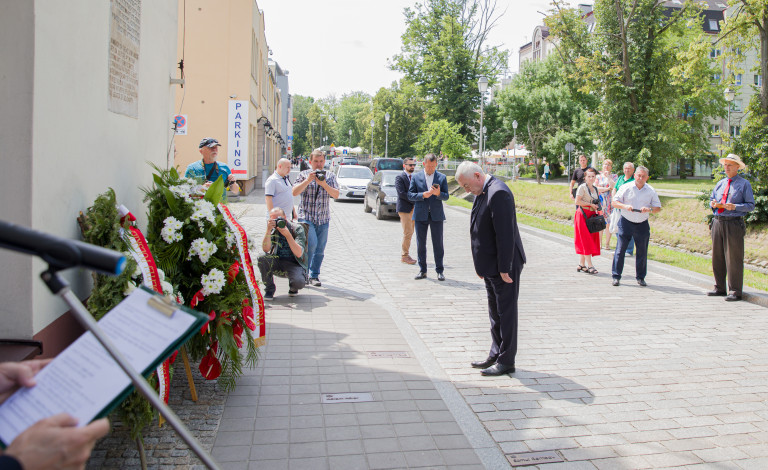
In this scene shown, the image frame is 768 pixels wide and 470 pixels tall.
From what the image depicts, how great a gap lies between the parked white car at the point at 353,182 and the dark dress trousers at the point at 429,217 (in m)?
14.9

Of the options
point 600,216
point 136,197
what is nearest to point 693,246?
point 600,216

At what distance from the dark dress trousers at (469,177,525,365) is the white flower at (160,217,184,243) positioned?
259 cm

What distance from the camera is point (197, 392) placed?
4.87 m

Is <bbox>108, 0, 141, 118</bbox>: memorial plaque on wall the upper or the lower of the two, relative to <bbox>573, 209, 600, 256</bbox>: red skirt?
upper

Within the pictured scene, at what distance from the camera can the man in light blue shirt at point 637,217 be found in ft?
31.9

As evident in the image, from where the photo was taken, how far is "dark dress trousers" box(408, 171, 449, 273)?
1006cm

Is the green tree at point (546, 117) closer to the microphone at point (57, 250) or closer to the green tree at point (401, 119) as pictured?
the green tree at point (401, 119)

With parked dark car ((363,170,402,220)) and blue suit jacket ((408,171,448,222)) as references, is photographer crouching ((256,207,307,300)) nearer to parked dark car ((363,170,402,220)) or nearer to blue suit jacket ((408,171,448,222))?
blue suit jacket ((408,171,448,222))

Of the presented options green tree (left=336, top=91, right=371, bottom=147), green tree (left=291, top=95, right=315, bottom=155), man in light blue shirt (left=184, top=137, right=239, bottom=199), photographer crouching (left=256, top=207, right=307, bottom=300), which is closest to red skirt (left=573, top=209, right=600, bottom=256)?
photographer crouching (left=256, top=207, right=307, bottom=300)

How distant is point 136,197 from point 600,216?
307 inches

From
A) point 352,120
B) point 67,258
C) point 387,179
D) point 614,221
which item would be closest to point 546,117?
point 387,179

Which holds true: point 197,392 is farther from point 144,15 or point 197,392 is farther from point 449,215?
point 449,215

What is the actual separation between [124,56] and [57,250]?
4372mm

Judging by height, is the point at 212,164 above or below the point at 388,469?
above
